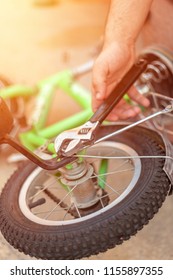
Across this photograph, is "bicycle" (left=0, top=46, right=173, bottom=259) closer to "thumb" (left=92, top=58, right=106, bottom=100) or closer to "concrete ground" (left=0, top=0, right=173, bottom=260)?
"thumb" (left=92, top=58, right=106, bottom=100)

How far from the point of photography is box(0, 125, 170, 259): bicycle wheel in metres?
0.49

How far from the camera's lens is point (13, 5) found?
1424mm

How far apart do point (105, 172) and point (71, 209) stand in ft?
0.31

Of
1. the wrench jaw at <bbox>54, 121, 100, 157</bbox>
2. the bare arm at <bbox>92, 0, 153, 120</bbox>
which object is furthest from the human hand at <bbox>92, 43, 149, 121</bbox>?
the wrench jaw at <bbox>54, 121, 100, 157</bbox>

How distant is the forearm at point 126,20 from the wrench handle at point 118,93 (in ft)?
0.16

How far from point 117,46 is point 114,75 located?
0.16 feet

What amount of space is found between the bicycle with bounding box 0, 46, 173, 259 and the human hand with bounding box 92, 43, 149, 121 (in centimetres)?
3

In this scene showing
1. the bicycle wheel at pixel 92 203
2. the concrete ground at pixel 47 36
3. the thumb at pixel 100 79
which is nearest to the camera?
the bicycle wheel at pixel 92 203

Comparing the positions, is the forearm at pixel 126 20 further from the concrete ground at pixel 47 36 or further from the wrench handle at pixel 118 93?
the concrete ground at pixel 47 36

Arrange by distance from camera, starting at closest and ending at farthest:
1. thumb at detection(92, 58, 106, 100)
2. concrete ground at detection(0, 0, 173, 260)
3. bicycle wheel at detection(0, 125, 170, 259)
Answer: bicycle wheel at detection(0, 125, 170, 259) < thumb at detection(92, 58, 106, 100) < concrete ground at detection(0, 0, 173, 260)

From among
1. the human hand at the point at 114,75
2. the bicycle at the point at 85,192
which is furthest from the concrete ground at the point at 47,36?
the bicycle at the point at 85,192

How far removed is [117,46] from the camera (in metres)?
0.69

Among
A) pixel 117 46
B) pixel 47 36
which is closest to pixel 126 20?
pixel 117 46

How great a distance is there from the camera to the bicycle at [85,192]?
1.61ft
